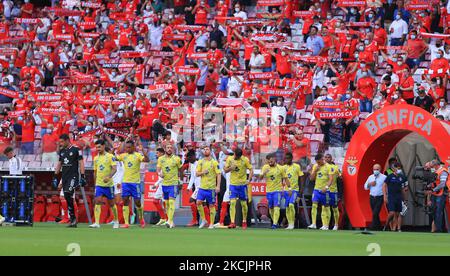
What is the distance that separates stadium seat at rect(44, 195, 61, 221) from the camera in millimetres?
34312

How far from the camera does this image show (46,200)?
34.8 meters

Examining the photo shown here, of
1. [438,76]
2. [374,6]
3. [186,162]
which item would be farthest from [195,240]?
[374,6]

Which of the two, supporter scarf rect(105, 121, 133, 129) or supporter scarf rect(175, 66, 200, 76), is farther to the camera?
supporter scarf rect(175, 66, 200, 76)

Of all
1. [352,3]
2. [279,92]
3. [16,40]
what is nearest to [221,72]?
[279,92]

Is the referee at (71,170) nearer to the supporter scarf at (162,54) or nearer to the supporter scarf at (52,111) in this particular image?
the supporter scarf at (52,111)

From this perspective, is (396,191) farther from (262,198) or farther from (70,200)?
(70,200)

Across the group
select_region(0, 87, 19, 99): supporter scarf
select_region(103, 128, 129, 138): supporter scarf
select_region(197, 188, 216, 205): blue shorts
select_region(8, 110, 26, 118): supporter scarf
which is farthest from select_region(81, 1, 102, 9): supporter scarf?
select_region(197, 188, 216, 205): blue shorts

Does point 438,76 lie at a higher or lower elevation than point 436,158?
higher

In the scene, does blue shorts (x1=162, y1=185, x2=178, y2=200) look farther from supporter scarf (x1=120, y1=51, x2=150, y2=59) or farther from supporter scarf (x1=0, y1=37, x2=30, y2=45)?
supporter scarf (x1=0, y1=37, x2=30, y2=45)

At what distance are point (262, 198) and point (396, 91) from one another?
16.1 feet

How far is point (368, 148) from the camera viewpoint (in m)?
29.5

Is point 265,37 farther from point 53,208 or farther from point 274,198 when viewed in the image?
point 53,208

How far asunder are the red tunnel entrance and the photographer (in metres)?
1.20

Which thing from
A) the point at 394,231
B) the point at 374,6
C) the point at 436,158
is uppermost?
the point at 374,6
